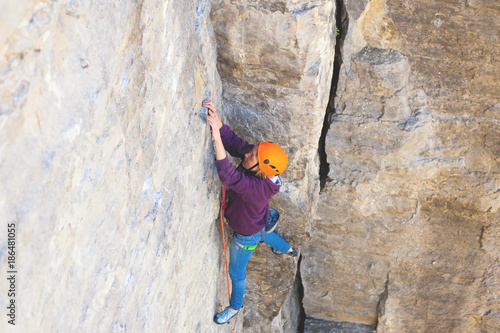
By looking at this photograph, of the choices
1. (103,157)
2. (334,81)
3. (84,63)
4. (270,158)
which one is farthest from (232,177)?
(334,81)

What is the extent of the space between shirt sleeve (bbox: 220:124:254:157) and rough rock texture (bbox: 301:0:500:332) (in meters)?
1.25

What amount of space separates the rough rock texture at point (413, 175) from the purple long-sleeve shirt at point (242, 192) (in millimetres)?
1297

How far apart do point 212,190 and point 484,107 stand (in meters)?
2.72

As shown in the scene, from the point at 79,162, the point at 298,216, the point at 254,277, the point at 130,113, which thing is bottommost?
the point at 254,277

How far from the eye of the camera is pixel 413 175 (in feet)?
15.8

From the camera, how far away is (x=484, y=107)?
14.4 feet

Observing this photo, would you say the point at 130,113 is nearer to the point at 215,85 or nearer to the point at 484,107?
the point at 215,85

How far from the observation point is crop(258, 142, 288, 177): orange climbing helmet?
347 cm

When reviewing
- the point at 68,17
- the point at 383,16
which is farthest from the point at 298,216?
the point at 68,17

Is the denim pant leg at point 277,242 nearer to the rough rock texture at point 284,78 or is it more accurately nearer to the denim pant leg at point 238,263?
the rough rock texture at point 284,78

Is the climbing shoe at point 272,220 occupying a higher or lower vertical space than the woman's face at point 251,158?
lower

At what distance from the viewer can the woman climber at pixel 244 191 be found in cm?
342

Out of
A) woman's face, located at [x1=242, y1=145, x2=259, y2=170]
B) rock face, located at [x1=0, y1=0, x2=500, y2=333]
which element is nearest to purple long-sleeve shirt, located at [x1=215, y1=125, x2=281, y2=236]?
woman's face, located at [x1=242, y1=145, x2=259, y2=170]

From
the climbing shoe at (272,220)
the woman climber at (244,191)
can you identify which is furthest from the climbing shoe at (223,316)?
the climbing shoe at (272,220)
